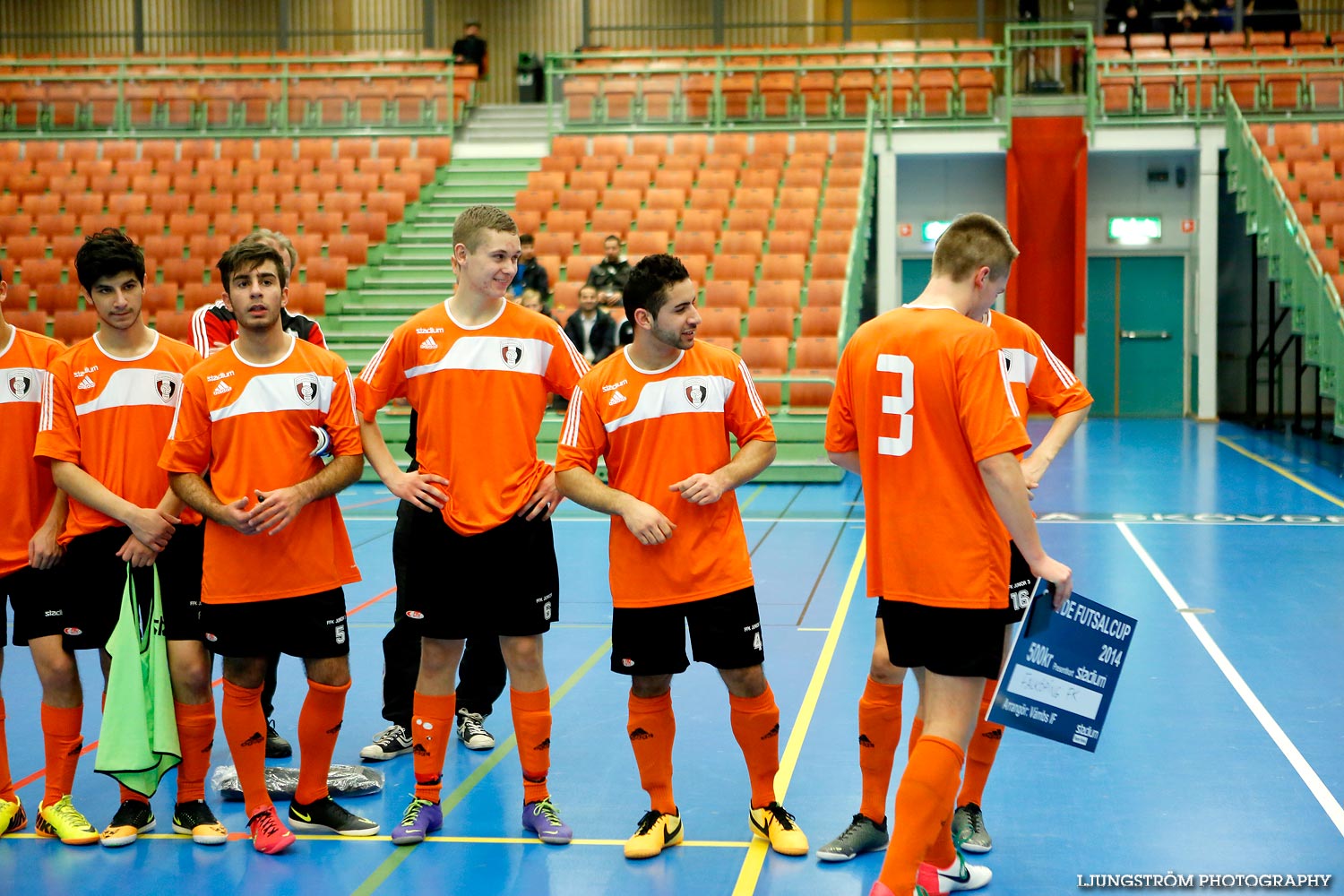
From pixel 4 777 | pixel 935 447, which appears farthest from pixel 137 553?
pixel 935 447

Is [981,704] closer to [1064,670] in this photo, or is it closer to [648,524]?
[1064,670]

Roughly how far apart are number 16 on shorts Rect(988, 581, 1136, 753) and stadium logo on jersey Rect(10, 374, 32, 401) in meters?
3.27

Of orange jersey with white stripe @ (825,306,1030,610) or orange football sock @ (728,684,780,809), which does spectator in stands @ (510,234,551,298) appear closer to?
orange football sock @ (728,684,780,809)

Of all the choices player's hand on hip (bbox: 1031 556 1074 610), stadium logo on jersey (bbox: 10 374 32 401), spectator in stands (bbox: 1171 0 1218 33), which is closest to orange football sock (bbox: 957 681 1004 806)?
player's hand on hip (bbox: 1031 556 1074 610)

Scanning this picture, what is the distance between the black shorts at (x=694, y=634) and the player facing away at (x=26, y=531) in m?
1.88

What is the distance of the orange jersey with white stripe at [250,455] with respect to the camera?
3.97m

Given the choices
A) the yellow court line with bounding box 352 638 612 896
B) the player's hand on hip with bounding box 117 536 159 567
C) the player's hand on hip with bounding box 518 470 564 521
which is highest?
the player's hand on hip with bounding box 518 470 564 521

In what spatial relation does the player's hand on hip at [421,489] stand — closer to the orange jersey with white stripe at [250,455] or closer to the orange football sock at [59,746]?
the orange jersey with white stripe at [250,455]

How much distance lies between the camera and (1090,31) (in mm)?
18094

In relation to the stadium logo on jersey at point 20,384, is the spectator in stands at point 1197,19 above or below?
above

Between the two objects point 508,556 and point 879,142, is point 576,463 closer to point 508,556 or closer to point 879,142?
point 508,556

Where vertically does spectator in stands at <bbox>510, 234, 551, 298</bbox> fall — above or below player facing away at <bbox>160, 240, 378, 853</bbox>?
above

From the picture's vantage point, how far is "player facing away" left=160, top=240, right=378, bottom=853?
3.95 m

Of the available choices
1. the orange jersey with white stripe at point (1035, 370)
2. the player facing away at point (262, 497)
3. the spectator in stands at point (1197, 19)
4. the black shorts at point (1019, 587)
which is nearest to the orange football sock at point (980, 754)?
the black shorts at point (1019, 587)
